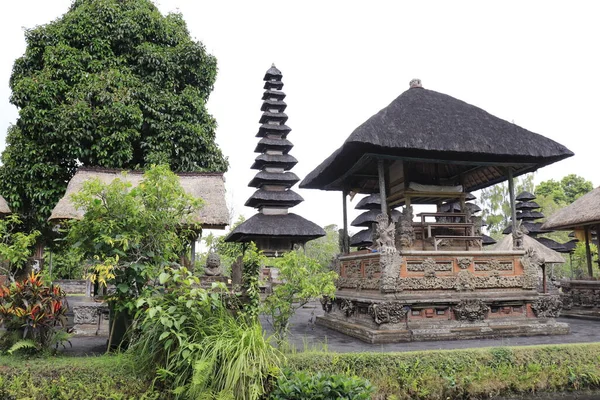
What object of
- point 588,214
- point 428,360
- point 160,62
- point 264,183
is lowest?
point 428,360

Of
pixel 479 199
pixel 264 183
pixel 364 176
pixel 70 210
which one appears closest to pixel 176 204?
pixel 70 210

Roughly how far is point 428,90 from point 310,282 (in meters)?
7.21

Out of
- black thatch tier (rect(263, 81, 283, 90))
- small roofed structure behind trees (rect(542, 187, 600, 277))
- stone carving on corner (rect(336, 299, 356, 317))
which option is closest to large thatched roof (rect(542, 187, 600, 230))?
small roofed structure behind trees (rect(542, 187, 600, 277))

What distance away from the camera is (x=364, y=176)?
1290 cm

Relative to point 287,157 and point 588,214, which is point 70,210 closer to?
point 287,157

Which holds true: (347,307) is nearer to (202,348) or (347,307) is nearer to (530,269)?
(530,269)

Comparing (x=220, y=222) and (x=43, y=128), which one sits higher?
(x=43, y=128)

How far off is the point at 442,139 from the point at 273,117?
14.0 metres

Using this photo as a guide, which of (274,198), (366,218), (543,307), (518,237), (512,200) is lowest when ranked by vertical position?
(543,307)

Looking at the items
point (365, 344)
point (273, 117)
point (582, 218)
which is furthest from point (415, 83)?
point (273, 117)

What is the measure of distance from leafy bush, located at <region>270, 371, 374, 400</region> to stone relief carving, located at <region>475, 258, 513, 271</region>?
17.7 ft

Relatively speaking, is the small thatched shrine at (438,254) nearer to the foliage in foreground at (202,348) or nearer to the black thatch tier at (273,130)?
the foliage in foreground at (202,348)

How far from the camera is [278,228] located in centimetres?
1995

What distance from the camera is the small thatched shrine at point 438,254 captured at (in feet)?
30.1
